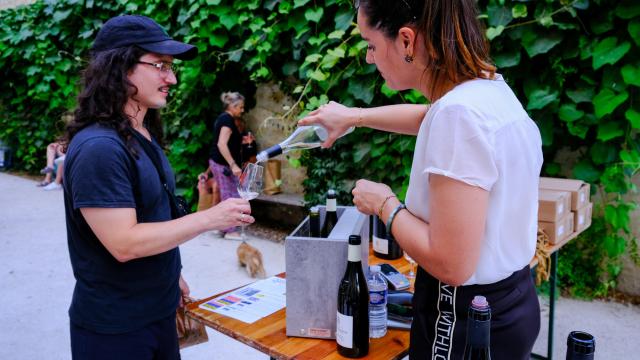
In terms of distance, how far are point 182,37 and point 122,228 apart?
15.3 ft

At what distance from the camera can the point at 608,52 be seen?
314 centimetres

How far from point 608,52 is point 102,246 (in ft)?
10.3

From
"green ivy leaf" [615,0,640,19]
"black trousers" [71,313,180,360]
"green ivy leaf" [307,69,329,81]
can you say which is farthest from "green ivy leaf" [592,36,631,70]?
"black trousers" [71,313,180,360]

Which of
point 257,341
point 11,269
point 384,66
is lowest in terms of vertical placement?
point 11,269

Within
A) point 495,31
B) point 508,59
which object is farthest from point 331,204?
point 508,59

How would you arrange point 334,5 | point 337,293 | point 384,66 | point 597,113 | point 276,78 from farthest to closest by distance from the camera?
point 276,78
point 334,5
point 597,113
point 337,293
point 384,66

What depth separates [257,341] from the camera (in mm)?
1403

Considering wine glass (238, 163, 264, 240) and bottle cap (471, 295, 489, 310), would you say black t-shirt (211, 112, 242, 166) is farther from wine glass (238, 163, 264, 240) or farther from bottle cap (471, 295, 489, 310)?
bottle cap (471, 295, 489, 310)

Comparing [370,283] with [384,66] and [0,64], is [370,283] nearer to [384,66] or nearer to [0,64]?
[384,66]

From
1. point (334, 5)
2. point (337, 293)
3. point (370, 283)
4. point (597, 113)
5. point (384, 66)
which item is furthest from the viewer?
point (334, 5)

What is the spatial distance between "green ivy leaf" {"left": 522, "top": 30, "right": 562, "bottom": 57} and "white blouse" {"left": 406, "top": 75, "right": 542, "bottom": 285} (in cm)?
247

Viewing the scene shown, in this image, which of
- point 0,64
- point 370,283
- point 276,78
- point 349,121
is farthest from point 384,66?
point 0,64

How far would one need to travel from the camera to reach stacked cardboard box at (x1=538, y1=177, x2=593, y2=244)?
8.16ft

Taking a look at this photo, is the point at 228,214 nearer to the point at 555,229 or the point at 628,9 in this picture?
the point at 555,229
